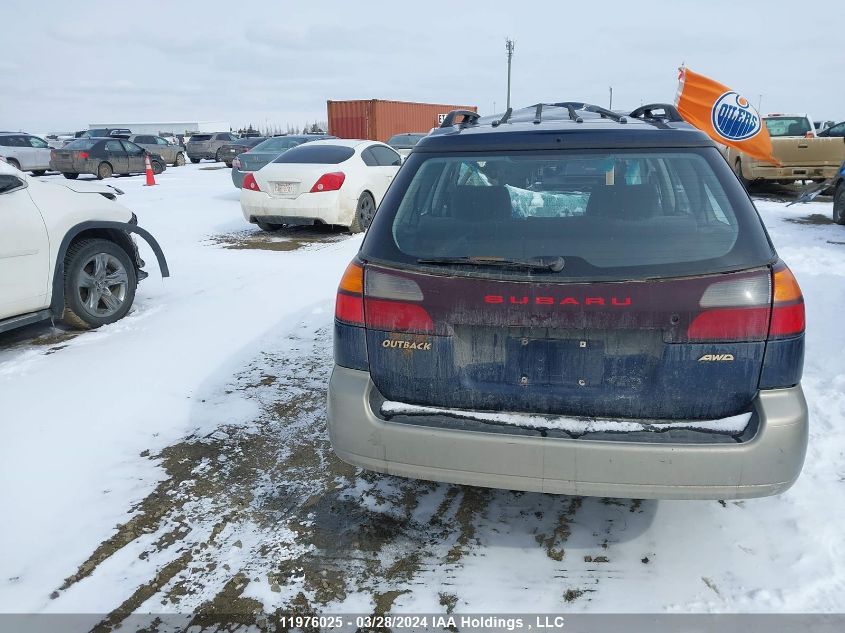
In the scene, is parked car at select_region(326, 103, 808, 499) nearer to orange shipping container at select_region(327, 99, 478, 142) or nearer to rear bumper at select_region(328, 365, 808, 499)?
rear bumper at select_region(328, 365, 808, 499)

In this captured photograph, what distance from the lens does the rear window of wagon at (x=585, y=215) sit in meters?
2.30

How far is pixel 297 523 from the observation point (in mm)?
Answer: 2977

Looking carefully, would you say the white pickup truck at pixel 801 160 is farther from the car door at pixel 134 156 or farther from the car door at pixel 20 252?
the car door at pixel 134 156

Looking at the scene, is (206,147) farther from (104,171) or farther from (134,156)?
(104,171)

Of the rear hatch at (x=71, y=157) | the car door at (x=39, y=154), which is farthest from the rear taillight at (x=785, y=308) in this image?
the car door at (x=39, y=154)

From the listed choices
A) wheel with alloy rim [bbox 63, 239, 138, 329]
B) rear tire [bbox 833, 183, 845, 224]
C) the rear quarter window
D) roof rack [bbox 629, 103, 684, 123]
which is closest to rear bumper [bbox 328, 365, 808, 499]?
roof rack [bbox 629, 103, 684, 123]

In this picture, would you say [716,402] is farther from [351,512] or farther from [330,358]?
[330,358]

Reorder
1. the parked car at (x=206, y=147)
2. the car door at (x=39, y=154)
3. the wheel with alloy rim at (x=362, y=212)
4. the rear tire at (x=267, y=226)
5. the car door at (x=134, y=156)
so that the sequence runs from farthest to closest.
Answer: the parked car at (x=206, y=147) → the car door at (x=39, y=154) → the car door at (x=134, y=156) → the rear tire at (x=267, y=226) → the wheel with alloy rim at (x=362, y=212)

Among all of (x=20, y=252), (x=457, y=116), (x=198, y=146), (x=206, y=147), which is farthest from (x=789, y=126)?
(x=198, y=146)

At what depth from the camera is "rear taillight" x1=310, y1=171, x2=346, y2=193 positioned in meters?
10.1

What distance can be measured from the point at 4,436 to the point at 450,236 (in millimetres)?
3065

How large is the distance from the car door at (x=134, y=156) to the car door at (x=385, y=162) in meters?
16.7

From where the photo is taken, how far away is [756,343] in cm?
224

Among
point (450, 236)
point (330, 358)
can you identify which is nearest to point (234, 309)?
point (330, 358)
